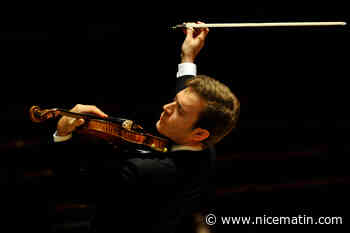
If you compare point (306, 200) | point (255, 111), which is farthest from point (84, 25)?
point (306, 200)

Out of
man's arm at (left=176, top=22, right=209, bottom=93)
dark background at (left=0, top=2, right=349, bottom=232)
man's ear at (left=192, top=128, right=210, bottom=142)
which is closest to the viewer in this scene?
man's ear at (left=192, top=128, right=210, bottom=142)

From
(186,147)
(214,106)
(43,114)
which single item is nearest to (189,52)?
(214,106)

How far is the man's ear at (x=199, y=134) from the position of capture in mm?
1199

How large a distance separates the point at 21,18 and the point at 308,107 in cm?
188

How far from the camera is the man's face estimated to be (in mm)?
1179

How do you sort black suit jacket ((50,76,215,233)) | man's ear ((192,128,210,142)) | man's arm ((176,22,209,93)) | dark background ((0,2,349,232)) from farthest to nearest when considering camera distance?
dark background ((0,2,349,232))
man's arm ((176,22,209,93))
man's ear ((192,128,210,142))
black suit jacket ((50,76,215,233))

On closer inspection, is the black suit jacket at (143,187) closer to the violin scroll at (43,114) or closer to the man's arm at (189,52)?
the violin scroll at (43,114)

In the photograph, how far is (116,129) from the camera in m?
1.23

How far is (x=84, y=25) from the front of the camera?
1700 mm

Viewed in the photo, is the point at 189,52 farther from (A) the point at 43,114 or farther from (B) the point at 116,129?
(A) the point at 43,114

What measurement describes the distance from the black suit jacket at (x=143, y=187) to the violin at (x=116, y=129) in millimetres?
67

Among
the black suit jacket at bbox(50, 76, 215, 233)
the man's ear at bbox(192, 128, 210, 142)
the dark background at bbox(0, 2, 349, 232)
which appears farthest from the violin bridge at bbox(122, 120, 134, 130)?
the dark background at bbox(0, 2, 349, 232)

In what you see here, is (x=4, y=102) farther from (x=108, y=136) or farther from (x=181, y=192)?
(x=181, y=192)

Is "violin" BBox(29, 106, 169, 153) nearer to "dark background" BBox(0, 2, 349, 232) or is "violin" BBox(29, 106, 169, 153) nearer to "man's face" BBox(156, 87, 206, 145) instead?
"man's face" BBox(156, 87, 206, 145)
